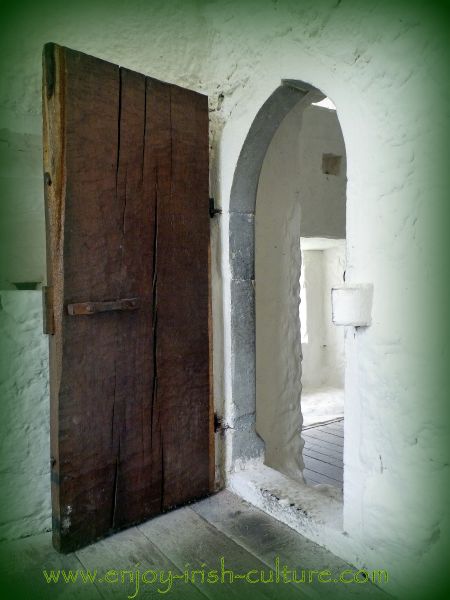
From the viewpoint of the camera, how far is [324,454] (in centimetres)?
367

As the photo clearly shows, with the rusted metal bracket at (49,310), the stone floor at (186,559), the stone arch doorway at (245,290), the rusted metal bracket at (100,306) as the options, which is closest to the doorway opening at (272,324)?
the stone arch doorway at (245,290)

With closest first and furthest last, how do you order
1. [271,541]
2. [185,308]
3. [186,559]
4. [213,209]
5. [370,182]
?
[370,182], [186,559], [271,541], [185,308], [213,209]

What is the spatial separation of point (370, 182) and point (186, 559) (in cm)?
137

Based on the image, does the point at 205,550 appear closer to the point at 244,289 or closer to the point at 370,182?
the point at 244,289

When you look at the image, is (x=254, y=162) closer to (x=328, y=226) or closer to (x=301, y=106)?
(x=301, y=106)

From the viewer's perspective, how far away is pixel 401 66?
50.0 inches

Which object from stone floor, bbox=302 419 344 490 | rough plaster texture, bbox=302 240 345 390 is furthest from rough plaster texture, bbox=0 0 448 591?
rough plaster texture, bbox=302 240 345 390

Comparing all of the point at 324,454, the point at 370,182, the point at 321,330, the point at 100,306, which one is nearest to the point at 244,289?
the point at 100,306

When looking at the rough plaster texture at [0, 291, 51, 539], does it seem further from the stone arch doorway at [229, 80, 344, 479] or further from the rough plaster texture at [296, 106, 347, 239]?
the rough plaster texture at [296, 106, 347, 239]

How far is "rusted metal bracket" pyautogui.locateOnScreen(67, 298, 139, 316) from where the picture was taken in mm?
1546

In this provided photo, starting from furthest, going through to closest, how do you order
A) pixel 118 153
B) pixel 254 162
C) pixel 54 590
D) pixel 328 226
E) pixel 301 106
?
pixel 328 226
pixel 301 106
pixel 254 162
pixel 118 153
pixel 54 590

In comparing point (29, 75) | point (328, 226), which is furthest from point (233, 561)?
point (328, 226)

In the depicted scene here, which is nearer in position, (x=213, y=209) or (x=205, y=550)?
(x=205, y=550)

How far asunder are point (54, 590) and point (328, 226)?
4.21 meters
